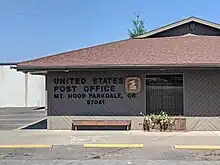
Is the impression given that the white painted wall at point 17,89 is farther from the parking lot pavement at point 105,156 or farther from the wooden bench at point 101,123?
the parking lot pavement at point 105,156

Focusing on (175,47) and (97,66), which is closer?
(97,66)

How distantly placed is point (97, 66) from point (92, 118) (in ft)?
7.13

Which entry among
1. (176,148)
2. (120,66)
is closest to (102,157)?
(176,148)

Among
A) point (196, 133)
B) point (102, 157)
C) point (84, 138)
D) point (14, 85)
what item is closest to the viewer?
point (102, 157)

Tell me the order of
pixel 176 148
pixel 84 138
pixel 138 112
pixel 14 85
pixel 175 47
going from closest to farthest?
pixel 176 148
pixel 84 138
pixel 138 112
pixel 175 47
pixel 14 85

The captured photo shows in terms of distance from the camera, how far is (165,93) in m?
16.4

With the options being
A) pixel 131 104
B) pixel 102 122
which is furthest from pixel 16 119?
pixel 131 104

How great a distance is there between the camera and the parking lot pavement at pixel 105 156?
10.2m

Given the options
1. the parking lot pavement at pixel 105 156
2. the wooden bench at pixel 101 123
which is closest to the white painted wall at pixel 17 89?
the wooden bench at pixel 101 123

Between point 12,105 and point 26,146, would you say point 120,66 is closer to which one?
point 26,146

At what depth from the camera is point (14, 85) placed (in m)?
35.3

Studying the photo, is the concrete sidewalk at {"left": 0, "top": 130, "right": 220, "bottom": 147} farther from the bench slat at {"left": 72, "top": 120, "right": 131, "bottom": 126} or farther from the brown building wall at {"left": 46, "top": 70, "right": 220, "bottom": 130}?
the brown building wall at {"left": 46, "top": 70, "right": 220, "bottom": 130}

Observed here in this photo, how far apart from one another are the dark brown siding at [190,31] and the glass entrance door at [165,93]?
6.57 m

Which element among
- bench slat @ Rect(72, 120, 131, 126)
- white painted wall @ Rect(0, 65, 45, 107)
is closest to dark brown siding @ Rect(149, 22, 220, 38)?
bench slat @ Rect(72, 120, 131, 126)
